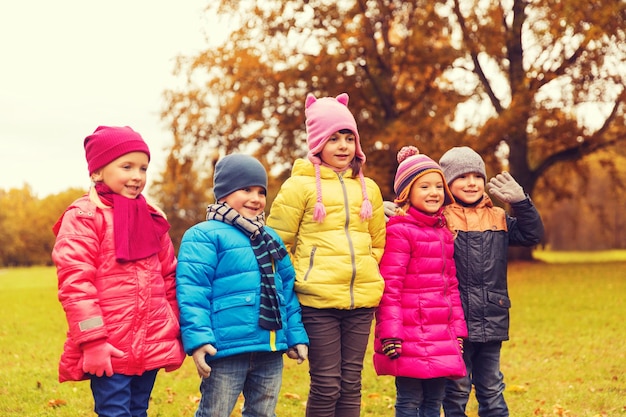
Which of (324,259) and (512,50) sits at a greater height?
(512,50)

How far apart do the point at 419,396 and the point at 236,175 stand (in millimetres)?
1750

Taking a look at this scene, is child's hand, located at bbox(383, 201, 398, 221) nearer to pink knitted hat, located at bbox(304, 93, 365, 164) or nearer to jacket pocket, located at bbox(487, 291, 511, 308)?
pink knitted hat, located at bbox(304, 93, 365, 164)

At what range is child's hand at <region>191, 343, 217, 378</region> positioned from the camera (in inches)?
132

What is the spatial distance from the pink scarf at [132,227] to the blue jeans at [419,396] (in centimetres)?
173

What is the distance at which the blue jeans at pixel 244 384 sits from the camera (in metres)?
3.56

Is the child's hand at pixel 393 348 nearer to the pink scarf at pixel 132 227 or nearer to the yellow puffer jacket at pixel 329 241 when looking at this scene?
the yellow puffer jacket at pixel 329 241

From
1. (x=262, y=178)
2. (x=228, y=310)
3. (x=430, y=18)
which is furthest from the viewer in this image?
(x=430, y=18)

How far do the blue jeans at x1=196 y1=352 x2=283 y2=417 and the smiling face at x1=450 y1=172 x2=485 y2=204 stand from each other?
1605 millimetres

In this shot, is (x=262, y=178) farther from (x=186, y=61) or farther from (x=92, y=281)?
(x=186, y=61)

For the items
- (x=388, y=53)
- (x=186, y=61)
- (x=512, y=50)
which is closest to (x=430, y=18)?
(x=388, y=53)

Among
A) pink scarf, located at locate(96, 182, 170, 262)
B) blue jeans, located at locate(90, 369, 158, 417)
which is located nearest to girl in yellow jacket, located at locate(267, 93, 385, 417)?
pink scarf, located at locate(96, 182, 170, 262)

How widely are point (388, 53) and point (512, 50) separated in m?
3.38

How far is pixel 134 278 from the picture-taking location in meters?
3.38

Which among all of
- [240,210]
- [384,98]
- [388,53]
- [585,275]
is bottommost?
[585,275]
